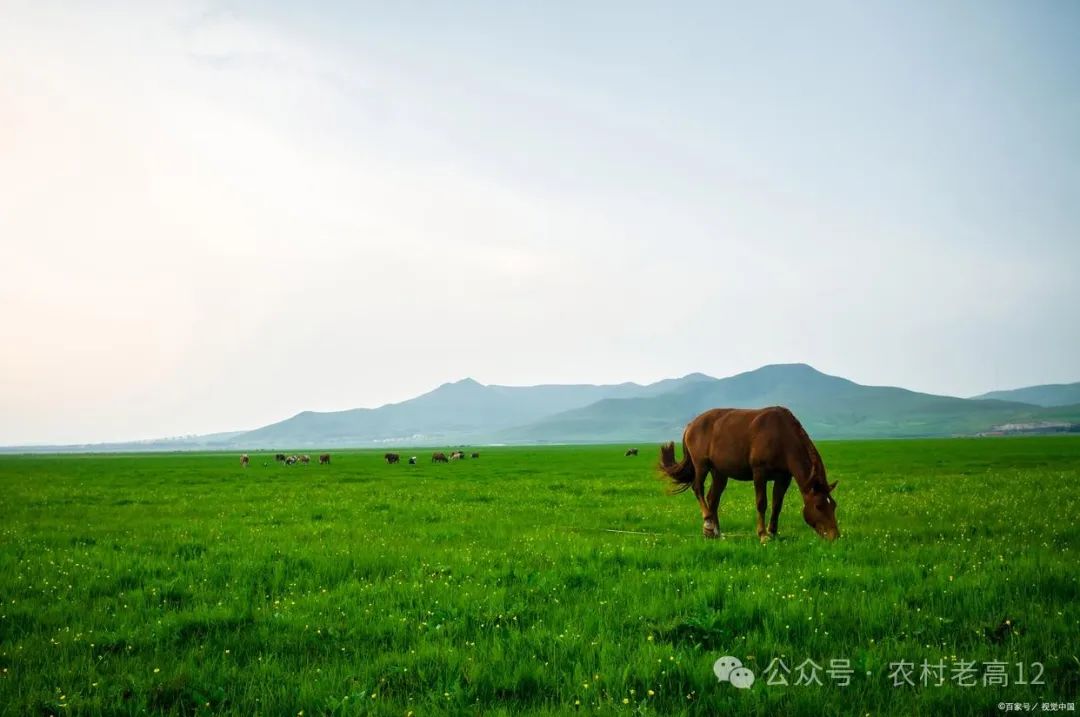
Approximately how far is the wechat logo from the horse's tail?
936 centimetres

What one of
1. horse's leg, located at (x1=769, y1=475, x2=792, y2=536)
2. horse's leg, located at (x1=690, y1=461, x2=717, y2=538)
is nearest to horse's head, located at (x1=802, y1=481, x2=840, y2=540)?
horse's leg, located at (x1=769, y1=475, x2=792, y2=536)

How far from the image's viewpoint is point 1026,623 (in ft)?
24.8

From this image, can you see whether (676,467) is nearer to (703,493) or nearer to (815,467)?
(703,493)

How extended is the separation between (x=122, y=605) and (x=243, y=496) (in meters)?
21.7

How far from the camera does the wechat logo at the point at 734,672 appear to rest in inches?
248

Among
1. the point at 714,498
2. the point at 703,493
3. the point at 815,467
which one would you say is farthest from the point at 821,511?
the point at 703,493

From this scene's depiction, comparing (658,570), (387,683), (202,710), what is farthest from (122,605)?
(658,570)

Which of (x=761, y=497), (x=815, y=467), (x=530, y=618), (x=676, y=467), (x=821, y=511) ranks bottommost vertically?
(x=530, y=618)

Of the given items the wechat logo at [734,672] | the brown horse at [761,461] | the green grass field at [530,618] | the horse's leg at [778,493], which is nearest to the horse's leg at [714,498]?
the brown horse at [761,461]

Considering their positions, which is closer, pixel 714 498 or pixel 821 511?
pixel 821 511

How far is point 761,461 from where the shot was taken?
13.7 m

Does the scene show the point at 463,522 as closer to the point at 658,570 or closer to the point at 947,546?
the point at 658,570

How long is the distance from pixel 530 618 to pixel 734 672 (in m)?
3.10

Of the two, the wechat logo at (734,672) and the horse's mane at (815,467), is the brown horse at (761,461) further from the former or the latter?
the wechat logo at (734,672)
